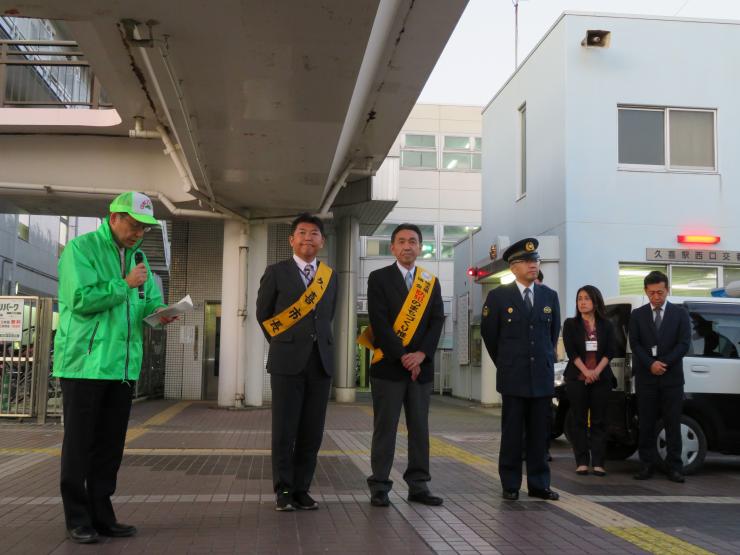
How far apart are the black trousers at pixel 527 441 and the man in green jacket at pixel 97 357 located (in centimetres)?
285

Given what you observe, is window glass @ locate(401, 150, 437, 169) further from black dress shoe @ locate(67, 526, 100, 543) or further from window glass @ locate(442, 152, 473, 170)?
black dress shoe @ locate(67, 526, 100, 543)

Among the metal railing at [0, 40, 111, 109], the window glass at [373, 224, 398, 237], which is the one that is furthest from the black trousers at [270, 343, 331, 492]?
the window glass at [373, 224, 398, 237]

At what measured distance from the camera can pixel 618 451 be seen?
9.09 m

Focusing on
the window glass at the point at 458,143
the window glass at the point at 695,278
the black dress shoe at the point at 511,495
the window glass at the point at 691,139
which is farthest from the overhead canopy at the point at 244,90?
the window glass at the point at 458,143

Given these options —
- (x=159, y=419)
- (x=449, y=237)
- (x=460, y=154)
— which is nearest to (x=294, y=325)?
(x=159, y=419)

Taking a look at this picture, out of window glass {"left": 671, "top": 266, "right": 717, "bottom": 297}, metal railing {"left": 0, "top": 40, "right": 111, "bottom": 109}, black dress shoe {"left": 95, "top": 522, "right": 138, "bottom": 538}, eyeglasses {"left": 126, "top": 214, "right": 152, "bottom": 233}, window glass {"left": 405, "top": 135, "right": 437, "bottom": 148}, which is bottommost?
black dress shoe {"left": 95, "top": 522, "right": 138, "bottom": 538}

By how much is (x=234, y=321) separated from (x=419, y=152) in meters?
17.3

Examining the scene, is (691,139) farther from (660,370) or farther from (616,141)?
(660,370)

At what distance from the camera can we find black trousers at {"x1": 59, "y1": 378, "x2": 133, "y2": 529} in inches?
178

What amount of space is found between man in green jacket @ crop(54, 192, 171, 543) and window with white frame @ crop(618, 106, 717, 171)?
12.1 metres

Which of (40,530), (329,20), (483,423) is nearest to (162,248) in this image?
(483,423)

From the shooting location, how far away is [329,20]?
7.24m

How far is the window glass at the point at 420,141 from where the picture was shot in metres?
31.8

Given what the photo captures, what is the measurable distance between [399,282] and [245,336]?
10468 millimetres
